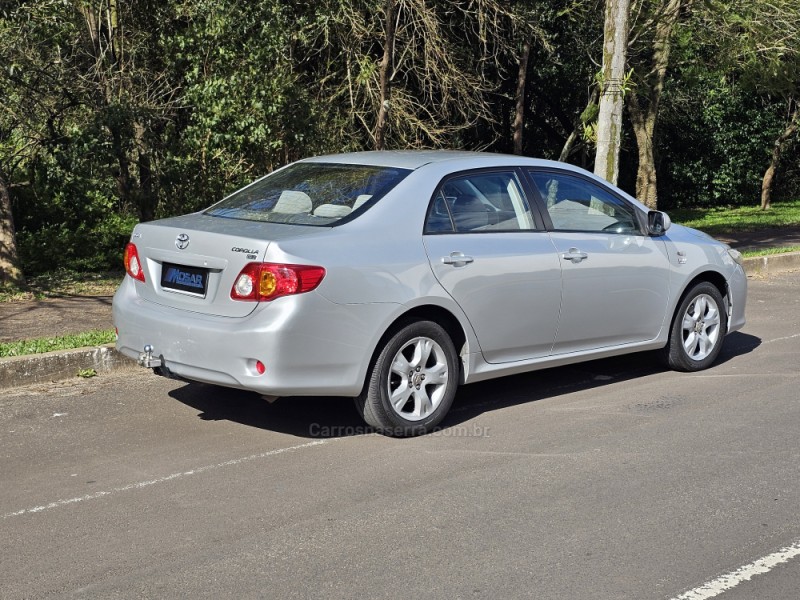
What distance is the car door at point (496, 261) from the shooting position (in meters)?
6.53

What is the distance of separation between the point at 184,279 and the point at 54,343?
235 centimetres

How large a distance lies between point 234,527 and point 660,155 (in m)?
22.4

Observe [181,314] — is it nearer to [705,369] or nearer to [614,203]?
[614,203]

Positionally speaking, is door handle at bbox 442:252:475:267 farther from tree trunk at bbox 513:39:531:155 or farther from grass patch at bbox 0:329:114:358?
tree trunk at bbox 513:39:531:155

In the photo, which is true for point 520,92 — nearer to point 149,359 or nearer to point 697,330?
point 697,330

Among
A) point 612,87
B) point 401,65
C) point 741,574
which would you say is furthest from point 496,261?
point 401,65

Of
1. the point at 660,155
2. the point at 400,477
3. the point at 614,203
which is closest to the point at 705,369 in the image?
the point at 614,203

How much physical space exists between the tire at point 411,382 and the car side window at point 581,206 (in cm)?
133

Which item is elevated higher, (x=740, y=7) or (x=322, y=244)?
(x=740, y=7)

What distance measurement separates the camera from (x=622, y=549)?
464 cm

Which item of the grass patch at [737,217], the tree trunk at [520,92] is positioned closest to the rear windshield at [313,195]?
the tree trunk at [520,92]

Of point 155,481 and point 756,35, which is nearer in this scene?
point 155,481

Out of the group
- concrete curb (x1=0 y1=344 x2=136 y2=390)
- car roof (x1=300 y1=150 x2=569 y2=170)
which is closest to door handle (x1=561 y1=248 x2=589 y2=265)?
car roof (x1=300 y1=150 x2=569 y2=170)

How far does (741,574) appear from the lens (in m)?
4.39
